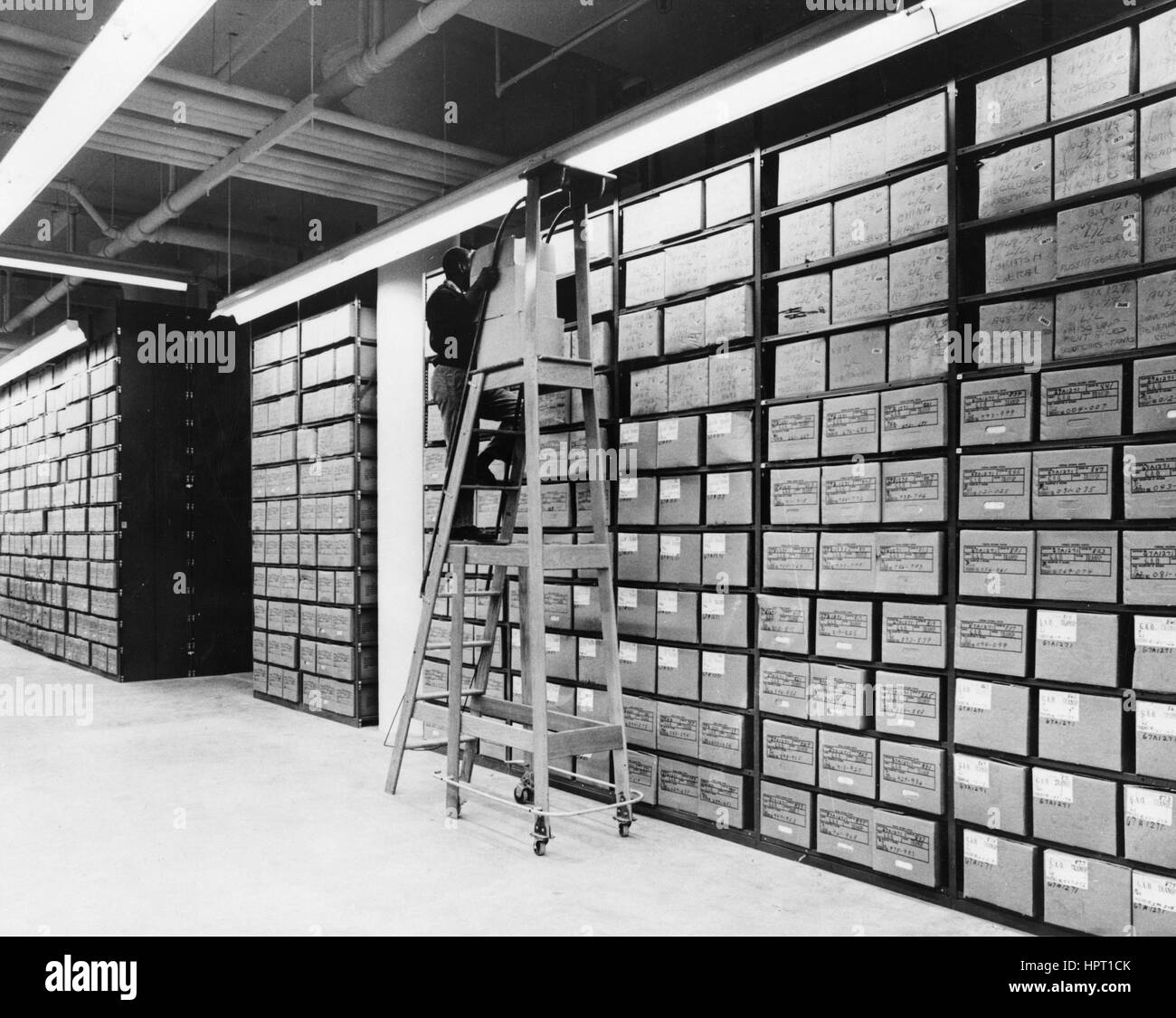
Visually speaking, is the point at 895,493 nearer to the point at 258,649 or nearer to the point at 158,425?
the point at 258,649

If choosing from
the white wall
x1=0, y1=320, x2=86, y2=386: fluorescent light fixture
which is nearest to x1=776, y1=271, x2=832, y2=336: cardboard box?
the white wall

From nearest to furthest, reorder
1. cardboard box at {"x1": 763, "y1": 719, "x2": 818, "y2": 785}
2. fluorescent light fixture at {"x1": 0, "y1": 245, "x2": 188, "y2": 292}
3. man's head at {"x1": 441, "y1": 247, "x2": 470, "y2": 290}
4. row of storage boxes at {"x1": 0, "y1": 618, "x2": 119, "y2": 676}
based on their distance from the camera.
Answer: cardboard box at {"x1": 763, "y1": 719, "x2": 818, "y2": 785} < man's head at {"x1": 441, "y1": 247, "x2": 470, "y2": 290} < fluorescent light fixture at {"x1": 0, "y1": 245, "x2": 188, "y2": 292} < row of storage boxes at {"x1": 0, "y1": 618, "x2": 119, "y2": 676}

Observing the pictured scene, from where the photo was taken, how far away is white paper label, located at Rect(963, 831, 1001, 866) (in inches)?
124

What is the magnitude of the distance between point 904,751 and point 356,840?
2.18 metres

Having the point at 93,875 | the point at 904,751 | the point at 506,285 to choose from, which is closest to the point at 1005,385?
the point at 904,751

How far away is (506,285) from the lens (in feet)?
13.9

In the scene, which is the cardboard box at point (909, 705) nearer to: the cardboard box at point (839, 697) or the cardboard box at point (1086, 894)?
the cardboard box at point (839, 697)

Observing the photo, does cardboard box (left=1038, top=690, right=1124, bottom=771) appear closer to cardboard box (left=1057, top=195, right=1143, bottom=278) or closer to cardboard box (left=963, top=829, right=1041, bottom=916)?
cardboard box (left=963, top=829, right=1041, bottom=916)

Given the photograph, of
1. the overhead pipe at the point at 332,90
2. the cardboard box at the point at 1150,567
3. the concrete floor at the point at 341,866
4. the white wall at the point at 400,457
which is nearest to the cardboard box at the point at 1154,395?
the cardboard box at the point at 1150,567

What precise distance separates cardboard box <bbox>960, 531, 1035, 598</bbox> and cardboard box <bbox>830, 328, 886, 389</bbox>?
69 cm

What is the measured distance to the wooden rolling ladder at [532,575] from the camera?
388 cm

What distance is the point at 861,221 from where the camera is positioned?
362cm

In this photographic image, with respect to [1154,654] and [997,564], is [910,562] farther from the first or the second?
[1154,654]

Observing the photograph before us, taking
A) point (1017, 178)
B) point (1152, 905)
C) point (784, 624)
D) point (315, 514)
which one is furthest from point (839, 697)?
point (315, 514)
